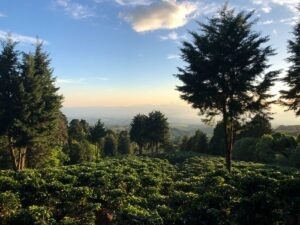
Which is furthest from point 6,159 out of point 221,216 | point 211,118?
point 221,216

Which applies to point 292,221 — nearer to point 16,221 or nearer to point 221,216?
point 221,216

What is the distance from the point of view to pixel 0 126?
30188 millimetres

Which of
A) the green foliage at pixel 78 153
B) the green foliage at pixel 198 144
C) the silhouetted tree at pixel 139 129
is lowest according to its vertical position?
the green foliage at pixel 78 153

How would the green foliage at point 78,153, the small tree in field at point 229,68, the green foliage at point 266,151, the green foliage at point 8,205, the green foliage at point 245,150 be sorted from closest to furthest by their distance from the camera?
1. the green foliage at point 8,205
2. the small tree in field at point 229,68
3. the green foliage at point 266,151
4. the green foliage at point 245,150
5. the green foliage at point 78,153

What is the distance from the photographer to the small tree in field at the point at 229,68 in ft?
66.6

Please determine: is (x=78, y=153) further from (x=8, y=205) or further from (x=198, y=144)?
(x=8, y=205)

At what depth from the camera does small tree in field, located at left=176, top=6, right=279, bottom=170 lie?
2031 centimetres

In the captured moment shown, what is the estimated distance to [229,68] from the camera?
20.5 metres

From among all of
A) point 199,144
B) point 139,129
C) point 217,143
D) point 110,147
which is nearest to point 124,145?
point 110,147

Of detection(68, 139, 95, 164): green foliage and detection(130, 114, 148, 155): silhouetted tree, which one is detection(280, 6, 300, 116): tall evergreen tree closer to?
detection(68, 139, 95, 164): green foliage

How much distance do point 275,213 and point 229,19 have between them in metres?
13.3

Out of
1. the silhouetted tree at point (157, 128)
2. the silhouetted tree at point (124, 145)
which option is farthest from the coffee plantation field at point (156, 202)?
the silhouetted tree at point (124, 145)

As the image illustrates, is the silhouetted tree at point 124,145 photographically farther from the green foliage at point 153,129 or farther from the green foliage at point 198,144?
the green foliage at point 198,144

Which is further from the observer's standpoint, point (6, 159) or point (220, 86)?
point (6, 159)
